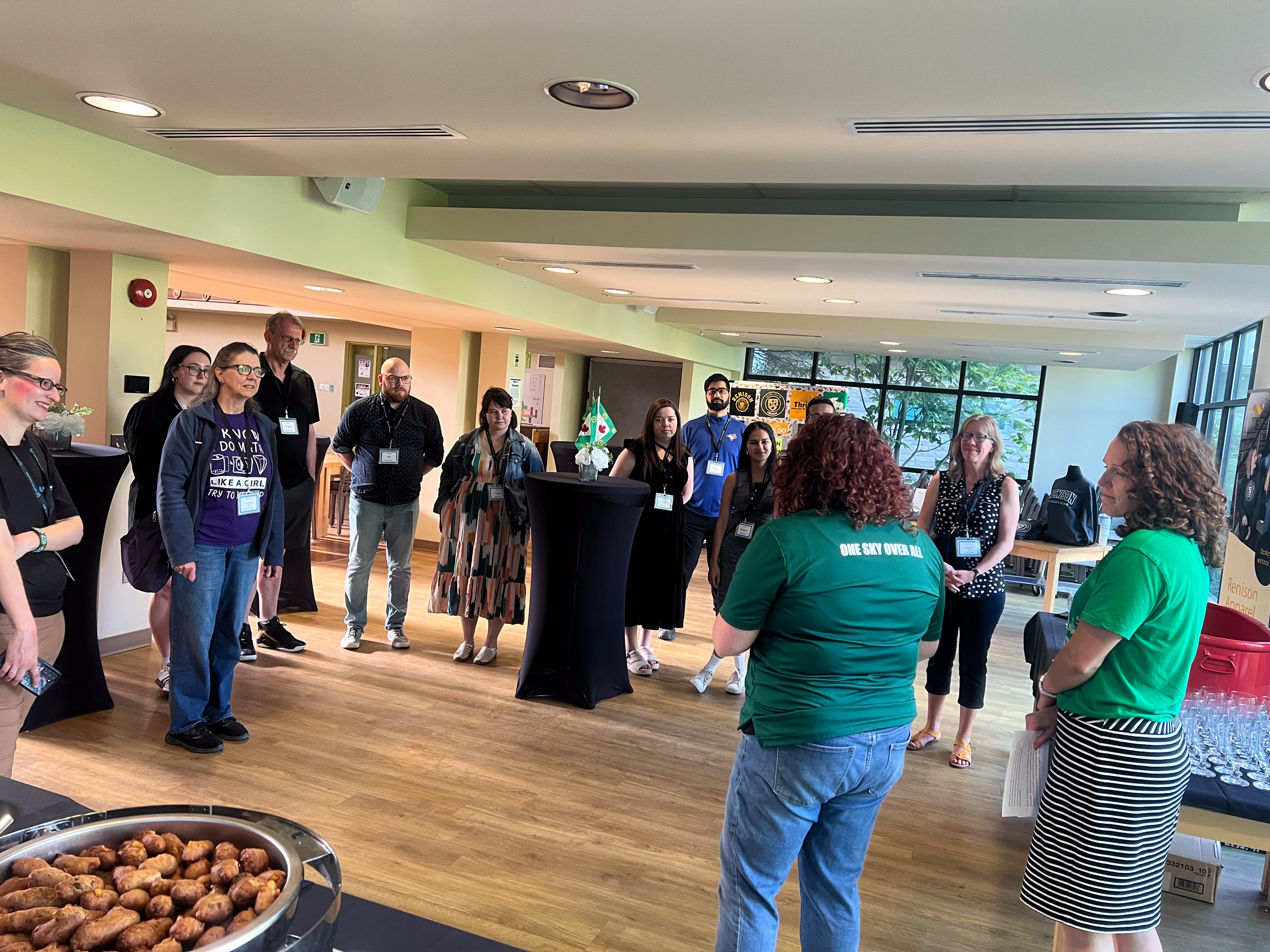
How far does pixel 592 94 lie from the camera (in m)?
2.69

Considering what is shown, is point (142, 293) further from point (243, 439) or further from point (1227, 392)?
point (1227, 392)

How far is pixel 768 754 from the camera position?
72.1 inches

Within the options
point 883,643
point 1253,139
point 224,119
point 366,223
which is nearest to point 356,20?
point 224,119

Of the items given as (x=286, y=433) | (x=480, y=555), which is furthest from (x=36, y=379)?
(x=480, y=555)

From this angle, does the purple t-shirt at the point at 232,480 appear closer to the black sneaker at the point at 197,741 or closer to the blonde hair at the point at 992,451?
the black sneaker at the point at 197,741

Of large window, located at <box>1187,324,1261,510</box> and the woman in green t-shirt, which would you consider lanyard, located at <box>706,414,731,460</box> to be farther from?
large window, located at <box>1187,324,1261,510</box>

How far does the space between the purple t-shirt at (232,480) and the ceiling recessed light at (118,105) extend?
3.61 ft

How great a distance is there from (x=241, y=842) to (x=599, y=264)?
200 inches

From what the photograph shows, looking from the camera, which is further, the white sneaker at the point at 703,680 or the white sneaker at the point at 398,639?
the white sneaker at the point at 398,639

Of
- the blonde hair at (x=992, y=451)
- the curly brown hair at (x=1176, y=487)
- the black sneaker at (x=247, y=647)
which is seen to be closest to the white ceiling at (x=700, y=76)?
the curly brown hair at (x=1176, y=487)

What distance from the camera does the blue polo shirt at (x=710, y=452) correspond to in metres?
5.39

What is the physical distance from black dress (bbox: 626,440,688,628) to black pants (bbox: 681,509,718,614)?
0.14 meters

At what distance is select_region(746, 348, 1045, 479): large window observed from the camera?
Result: 1277 centimetres

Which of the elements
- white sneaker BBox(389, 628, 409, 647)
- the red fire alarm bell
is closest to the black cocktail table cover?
white sneaker BBox(389, 628, 409, 647)
